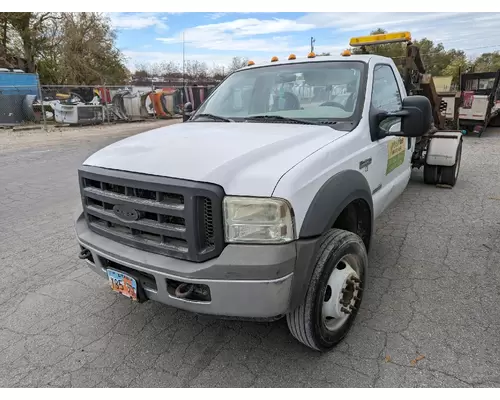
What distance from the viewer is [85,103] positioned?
20500 mm

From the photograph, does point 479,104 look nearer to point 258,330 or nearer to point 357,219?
point 357,219

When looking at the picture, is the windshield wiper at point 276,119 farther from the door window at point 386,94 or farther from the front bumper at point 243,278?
the front bumper at point 243,278

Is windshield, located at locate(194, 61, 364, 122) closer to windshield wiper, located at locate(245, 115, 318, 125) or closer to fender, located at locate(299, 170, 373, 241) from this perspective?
windshield wiper, located at locate(245, 115, 318, 125)

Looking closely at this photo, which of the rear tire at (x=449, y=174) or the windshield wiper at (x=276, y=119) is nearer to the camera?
the windshield wiper at (x=276, y=119)

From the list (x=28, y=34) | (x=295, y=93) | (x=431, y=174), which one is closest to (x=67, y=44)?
(x=28, y=34)

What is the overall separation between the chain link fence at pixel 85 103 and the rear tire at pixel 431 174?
11.1 m

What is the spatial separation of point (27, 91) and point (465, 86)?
65.5 ft

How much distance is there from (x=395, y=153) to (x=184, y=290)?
2.57 m

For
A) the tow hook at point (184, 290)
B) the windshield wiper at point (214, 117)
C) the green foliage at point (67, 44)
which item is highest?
the green foliage at point (67, 44)

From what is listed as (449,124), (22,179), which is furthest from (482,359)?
(449,124)

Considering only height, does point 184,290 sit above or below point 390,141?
below

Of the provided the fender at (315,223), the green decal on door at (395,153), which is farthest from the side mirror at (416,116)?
the fender at (315,223)

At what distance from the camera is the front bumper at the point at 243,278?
79.7 inches

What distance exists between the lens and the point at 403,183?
4207mm
